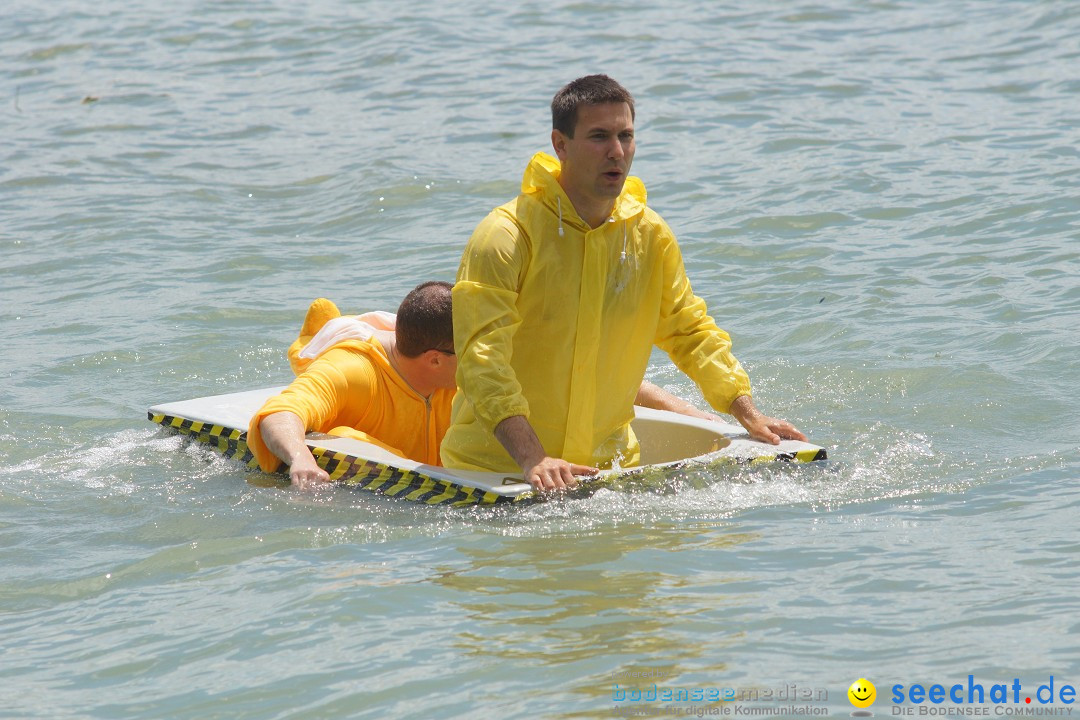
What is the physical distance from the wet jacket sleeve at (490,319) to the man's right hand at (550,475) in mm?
186

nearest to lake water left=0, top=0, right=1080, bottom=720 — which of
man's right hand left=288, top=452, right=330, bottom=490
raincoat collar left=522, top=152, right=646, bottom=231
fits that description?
man's right hand left=288, top=452, right=330, bottom=490

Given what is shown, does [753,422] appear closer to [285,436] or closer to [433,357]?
[433,357]

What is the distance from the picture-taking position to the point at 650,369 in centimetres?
783

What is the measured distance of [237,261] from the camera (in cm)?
991

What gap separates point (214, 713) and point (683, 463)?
199 centimetres

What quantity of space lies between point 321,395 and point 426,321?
507 mm

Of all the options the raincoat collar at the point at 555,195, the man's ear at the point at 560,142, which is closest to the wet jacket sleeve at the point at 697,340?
the raincoat collar at the point at 555,195

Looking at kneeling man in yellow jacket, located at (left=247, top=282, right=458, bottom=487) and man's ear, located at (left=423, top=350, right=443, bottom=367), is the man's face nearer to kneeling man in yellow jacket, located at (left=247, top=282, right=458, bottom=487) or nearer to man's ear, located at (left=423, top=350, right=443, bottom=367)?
kneeling man in yellow jacket, located at (left=247, top=282, right=458, bottom=487)

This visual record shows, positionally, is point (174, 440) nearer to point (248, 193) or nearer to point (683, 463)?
point (683, 463)

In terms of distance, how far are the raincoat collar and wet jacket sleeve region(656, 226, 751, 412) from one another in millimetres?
172

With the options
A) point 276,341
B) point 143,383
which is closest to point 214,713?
point 143,383

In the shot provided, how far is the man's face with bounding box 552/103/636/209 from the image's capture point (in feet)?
15.0

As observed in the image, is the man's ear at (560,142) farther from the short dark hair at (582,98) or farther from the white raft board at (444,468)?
the white raft board at (444,468)

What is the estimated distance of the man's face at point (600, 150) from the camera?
4.58m
